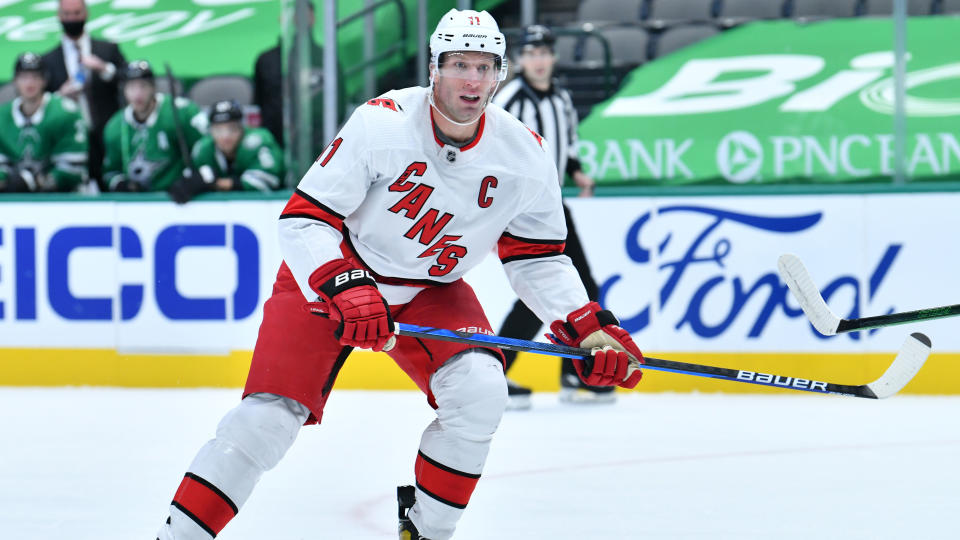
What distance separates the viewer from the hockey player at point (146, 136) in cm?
586

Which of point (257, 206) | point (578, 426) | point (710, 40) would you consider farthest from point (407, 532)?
point (710, 40)

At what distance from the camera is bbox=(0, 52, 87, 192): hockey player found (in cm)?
596

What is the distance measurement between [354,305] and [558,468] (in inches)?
64.4

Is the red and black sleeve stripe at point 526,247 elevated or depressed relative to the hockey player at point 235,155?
elevated

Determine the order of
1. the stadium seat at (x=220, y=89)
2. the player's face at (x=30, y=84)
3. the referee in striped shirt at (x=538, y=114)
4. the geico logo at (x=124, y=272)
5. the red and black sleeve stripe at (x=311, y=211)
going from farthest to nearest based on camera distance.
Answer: the stadium seat at (x=220, y=89) → the player's face at (x=30, y=84) → the geico logo at (x=124, y=272) → the referee in striped shirt at (x=538, y=114) → the red and black sleeve stripe at (x=311, y=211)

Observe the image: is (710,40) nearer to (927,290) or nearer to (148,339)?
(927,290)

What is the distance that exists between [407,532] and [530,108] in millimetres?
2674

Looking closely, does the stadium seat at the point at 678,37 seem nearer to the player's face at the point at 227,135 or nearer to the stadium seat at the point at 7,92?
the player's face at the point at 227,135

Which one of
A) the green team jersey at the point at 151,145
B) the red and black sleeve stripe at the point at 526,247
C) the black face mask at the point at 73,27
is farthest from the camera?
the black face mask at the point at 73,27

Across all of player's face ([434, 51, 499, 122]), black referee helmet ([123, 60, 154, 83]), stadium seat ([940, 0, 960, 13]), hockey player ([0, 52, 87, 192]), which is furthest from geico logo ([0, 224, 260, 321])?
player's face ([434, 51, 499, 122])

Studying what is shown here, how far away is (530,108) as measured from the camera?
5121 mm

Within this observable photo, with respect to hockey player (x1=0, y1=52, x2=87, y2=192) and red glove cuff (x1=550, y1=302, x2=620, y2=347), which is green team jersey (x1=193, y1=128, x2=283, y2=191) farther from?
red glove cuff (x1=550, y1=302, x2=620, y2=347)

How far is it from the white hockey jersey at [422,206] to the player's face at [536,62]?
245 cm

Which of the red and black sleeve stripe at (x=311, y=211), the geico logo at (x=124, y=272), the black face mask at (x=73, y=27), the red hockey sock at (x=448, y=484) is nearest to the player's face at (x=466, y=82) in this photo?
the red and black sleeve stripe at (x=311, y=211)
